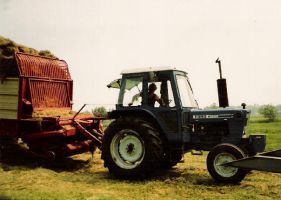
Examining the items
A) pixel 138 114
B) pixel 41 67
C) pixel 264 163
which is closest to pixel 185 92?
pixel 138 114

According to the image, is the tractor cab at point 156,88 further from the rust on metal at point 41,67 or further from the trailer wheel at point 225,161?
the rust on metal at point 41,67

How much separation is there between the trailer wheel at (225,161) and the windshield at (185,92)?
4.53 feet

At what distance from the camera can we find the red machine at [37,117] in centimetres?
889

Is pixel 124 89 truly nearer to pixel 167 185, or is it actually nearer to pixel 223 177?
pixel 167 185

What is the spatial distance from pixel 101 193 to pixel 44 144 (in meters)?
3.37

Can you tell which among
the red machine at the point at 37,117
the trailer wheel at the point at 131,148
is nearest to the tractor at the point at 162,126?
the trailer wheel at the point at 131,148

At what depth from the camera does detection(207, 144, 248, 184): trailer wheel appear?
6.71 meters

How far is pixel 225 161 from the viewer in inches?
270

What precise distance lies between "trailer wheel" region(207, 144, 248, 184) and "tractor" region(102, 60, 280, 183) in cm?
3

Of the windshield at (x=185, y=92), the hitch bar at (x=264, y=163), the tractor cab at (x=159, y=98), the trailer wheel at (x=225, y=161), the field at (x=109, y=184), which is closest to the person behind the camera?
the hitch bar at (x=264, y=163)

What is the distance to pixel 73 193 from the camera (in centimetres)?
618

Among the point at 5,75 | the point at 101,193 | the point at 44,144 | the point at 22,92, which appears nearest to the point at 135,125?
the point at 101,193

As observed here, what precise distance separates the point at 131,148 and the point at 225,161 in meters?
2.19

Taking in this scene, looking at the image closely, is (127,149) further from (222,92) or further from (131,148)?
(222,92)
